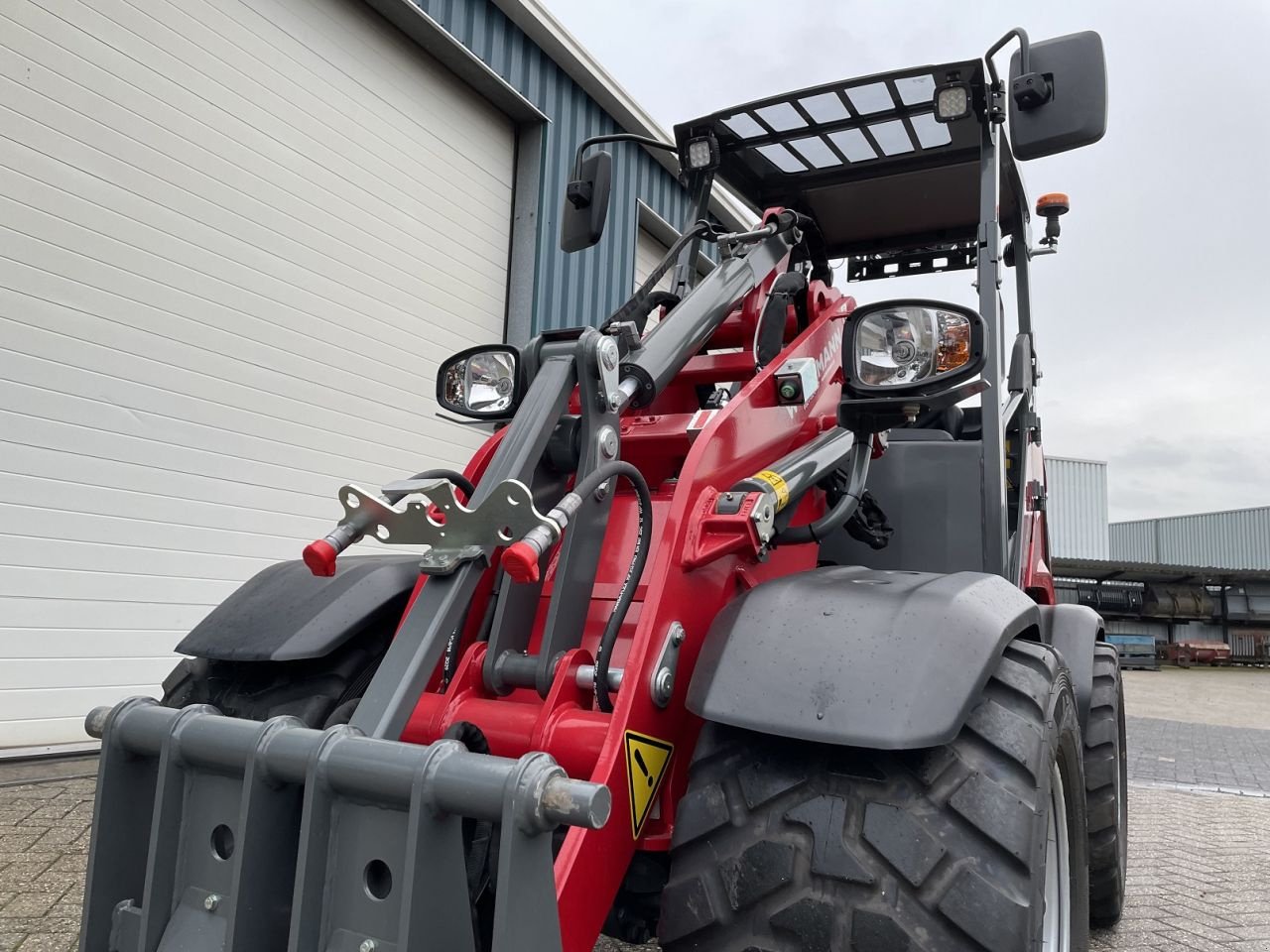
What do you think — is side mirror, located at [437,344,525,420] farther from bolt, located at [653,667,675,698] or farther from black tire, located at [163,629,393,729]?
bolt, located at [653,667,675,698]

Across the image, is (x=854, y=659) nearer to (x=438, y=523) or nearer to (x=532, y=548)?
(x=532, y=548)

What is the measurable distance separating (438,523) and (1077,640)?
2.68m

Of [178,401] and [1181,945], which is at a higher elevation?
[178,401]

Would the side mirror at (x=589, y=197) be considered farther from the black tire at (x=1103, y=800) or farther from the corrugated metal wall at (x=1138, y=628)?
the corrugated metal wall at (x=1138, y=628)

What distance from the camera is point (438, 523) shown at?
1968mm

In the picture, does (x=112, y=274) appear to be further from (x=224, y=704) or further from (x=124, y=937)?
(x=124, y=937)

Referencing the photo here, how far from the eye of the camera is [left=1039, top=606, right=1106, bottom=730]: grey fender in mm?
3482

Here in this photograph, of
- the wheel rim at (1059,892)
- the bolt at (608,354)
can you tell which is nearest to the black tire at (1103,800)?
the wheel rim at (1059,892)

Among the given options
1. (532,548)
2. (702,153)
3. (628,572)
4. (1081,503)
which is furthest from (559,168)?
(1081,503)

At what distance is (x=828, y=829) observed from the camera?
1.68 meters

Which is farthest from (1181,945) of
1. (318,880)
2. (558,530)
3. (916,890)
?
(318,880)

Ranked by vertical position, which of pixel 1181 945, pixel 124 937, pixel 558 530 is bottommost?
pixel 1181 945

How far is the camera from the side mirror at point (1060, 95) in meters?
2.66

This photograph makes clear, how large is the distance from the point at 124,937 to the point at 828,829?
1210 mm
